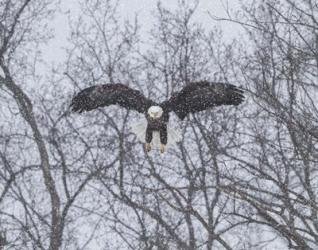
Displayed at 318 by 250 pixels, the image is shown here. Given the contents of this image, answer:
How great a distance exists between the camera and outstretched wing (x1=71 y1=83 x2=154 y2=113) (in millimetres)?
9875

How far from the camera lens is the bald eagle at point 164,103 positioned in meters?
9.53

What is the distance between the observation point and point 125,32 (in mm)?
14148

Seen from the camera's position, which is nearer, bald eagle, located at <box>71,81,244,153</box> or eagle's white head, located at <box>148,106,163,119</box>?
bald eagle, located at <box>71,81,244,153</box>

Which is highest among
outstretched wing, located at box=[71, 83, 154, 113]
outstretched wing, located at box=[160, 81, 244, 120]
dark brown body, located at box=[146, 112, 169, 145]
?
outstretched wing, located at box=[71, 83, 154, 113]

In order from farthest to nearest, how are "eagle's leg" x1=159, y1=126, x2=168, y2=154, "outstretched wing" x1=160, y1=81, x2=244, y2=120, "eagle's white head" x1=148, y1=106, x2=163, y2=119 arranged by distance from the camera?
"eagle's leg" x1=159, y1=126, x2=168, y2=154 → "eagle's white head" x1=148, y1=106, x2=163, y2=119 → "outstretched wing" x1=160, y1=81, x2=244, y2=120

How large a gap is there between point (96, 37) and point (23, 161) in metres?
2.58

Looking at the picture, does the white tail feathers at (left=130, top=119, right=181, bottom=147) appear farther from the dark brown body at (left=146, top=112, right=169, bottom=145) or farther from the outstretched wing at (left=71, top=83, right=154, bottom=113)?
the outstretched wing at (left=71, top=83, right=154, bottom=113)

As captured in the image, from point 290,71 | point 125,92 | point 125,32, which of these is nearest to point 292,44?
point 290,71

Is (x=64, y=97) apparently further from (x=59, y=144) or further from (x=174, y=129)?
(x=174, y=129)

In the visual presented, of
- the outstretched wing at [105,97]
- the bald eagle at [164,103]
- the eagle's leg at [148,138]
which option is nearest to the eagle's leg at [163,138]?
the bald eagle at [164,103]

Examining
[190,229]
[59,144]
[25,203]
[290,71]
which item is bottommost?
[290,71]

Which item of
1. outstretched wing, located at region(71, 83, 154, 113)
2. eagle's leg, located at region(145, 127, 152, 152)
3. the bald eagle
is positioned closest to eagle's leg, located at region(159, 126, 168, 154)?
the bald eagle

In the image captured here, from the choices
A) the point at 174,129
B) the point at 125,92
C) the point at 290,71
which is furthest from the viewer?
the point at 174,129

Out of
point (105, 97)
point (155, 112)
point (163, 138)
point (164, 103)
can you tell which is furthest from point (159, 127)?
point (105, 97)
